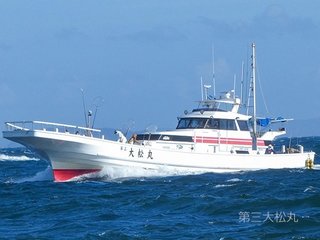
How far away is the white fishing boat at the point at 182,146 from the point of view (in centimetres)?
4156

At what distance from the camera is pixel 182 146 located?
4428 cm

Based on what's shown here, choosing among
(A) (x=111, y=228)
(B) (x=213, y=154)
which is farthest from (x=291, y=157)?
(A) (x=111, y=228)

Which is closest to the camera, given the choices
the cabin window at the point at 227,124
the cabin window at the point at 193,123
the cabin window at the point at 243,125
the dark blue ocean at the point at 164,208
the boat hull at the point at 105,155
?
the dark blue ocean at the point at 164,208

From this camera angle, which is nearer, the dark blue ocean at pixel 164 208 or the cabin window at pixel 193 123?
the dark blue ocean at pixel 164 208

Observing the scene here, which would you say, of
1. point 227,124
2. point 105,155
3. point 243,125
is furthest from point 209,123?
point 105,155

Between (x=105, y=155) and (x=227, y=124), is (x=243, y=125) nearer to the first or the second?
(x=227, y=124)

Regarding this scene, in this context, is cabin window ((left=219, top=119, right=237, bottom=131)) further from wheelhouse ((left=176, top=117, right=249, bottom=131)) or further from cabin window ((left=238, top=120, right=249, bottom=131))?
cabin window ((left=238, top=120, right=249, bottom=131))

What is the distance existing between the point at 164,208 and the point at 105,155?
12.1 metres

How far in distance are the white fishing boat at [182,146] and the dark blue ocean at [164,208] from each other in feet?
3.35

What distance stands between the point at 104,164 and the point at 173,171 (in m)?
3.60

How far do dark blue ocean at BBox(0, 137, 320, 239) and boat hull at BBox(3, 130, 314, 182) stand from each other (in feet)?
2.54

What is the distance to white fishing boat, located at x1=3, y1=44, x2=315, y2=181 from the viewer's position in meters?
41.6

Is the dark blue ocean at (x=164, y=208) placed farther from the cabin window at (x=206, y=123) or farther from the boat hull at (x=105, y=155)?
the cabin window at (x=206, y=123)

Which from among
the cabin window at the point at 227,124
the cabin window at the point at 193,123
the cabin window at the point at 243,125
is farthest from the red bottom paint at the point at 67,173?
the cabin window at the point at 243,125
